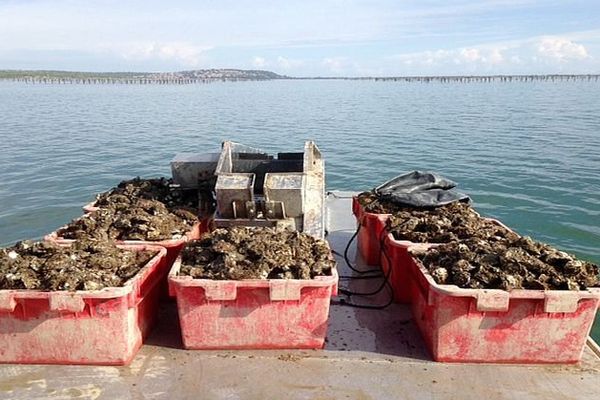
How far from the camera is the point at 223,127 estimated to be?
2589 cm

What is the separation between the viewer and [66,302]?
2816 millimetres

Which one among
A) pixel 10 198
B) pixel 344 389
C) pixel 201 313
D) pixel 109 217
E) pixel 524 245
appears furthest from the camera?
pixel 10 198

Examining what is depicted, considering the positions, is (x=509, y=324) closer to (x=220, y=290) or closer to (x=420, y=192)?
(x=220, y=290)

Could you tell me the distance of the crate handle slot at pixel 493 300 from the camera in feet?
9.40

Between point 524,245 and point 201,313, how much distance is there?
2317mm

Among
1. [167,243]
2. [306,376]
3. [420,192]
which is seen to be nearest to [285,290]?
[306,376]

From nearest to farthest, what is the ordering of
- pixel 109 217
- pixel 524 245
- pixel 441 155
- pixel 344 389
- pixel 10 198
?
pixel 344 389 → pixel 524 245 → pixel 109 217 → pixel 10 198 → pixel 441 155

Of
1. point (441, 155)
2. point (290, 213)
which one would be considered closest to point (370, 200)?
point (290, 213)

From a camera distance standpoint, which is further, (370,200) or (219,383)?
(370,200)

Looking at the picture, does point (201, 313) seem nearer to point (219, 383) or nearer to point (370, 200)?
point (219, 383)

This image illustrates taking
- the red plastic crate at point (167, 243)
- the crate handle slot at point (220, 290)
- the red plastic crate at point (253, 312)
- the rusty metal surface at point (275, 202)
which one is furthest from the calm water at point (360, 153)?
the red plastic crate at point (167, 243)

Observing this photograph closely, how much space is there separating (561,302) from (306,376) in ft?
5.21

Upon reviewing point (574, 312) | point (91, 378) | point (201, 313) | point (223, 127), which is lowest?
point (223, 127)

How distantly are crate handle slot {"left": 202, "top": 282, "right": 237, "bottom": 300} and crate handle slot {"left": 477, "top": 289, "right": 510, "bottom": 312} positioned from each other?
1.49 m
